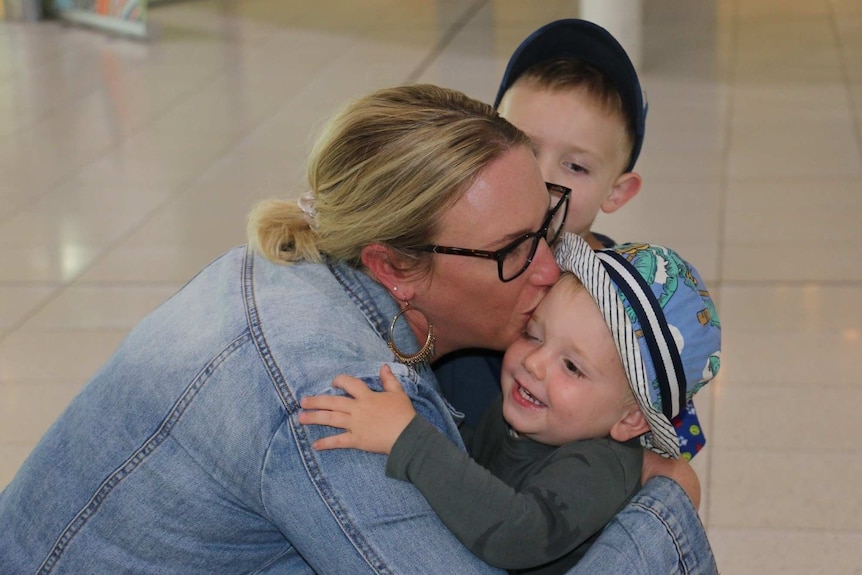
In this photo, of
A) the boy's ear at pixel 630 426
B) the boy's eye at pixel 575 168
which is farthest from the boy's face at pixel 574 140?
the boy's ear at pixel 630 426

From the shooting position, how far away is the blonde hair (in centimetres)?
173

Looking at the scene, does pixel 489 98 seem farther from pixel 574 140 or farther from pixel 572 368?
pixel 572 368

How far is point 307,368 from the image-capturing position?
1.56 m

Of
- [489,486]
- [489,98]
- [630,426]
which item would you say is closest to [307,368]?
[489,486]

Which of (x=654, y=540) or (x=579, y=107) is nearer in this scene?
(x=654, y=540)

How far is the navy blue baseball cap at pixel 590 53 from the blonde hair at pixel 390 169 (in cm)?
66

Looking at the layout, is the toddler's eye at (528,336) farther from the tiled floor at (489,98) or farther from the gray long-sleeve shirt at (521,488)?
the tiled floor at (489,98)

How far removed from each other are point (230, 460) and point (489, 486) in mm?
373

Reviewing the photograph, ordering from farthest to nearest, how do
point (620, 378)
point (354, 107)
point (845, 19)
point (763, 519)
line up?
point (845, 19) → point (763, 519) → point (620, 378) → point (354, 107)

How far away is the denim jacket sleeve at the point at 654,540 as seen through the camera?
1.66 m

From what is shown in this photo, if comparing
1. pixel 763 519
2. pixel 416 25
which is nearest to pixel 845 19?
pixel 416 25

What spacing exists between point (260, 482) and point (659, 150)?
4.78 metres

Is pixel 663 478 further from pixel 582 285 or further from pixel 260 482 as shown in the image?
pixel 260 482

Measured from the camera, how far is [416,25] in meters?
9.84
